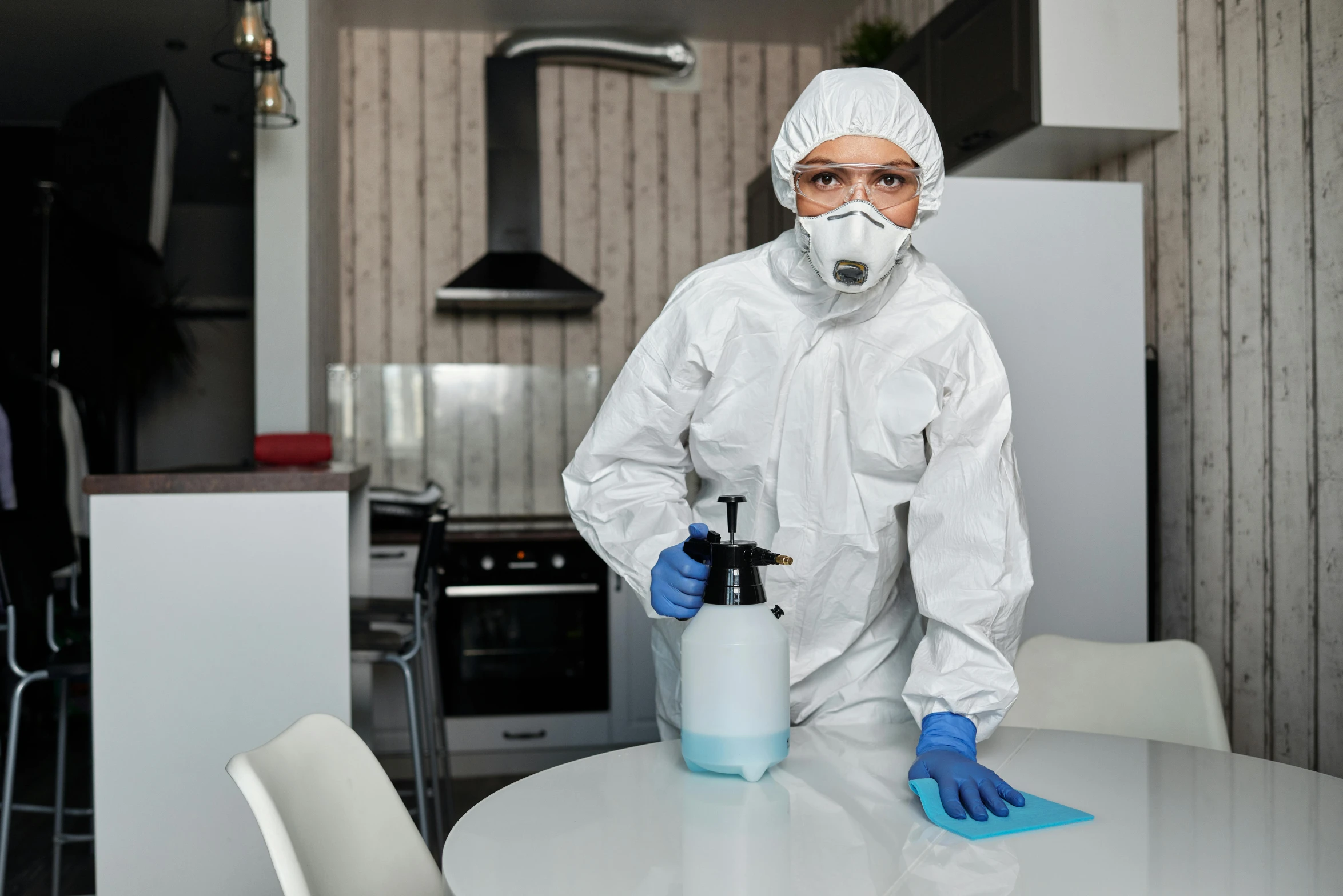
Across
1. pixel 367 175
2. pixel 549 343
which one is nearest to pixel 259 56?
pixel 367 175

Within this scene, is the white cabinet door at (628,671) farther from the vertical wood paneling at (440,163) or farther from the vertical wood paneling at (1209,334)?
the vertical wood paneling at (1209,334)

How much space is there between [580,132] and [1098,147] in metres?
2.31

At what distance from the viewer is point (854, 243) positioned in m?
1.17

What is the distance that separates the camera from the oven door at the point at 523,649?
346 cm

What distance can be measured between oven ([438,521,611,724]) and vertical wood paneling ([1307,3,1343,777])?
2148 millimetres

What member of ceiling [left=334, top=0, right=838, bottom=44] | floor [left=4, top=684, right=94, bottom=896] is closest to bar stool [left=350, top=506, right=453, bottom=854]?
floor [left=4, top=684, right=94, bottom=896]

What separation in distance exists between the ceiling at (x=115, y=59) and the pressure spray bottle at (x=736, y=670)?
8.83ft

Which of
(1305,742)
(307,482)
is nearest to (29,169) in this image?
(307,482)

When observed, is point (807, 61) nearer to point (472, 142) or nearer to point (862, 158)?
point (472, 142)

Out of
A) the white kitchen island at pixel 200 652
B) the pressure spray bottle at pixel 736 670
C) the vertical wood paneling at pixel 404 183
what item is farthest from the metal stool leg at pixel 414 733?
the vertical wood paneling at pixel 404 183

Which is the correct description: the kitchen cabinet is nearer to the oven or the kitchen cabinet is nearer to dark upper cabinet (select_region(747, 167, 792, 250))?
dark upper cabinet (select_region(747, 167, 792, 250))

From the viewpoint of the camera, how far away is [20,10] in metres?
3.64

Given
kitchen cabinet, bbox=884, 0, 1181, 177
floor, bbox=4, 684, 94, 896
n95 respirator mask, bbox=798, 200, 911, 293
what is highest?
kitchen cabinet, bbox=884, 0, 1181, 177

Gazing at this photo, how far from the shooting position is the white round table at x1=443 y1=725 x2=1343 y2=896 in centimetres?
80
